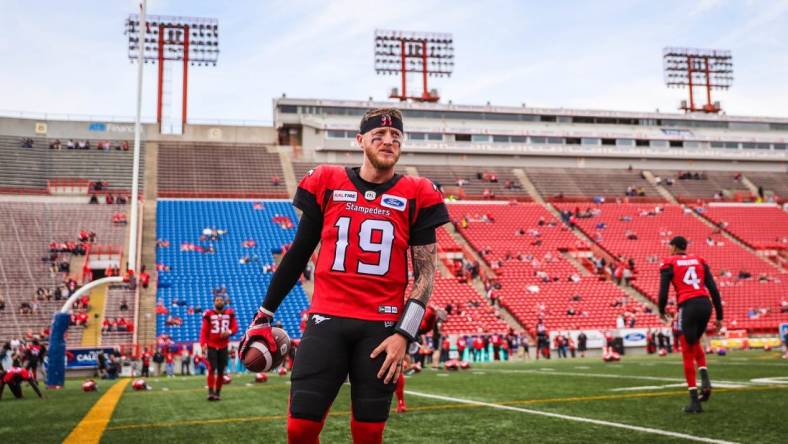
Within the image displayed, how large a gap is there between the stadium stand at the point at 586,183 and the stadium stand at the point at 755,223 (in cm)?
430

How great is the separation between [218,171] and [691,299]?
130 ft

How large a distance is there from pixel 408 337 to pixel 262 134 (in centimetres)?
4738

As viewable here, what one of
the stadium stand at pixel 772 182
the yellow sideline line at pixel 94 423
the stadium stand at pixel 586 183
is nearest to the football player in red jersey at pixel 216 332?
the yellow sideline line at pixel 94 423

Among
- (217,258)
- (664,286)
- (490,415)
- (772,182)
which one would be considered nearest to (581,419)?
(490,415)

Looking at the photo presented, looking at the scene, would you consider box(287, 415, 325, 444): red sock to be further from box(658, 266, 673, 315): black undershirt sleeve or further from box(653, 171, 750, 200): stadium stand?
box(653, 171, 750, 200): stadium stand

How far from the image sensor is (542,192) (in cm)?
4872

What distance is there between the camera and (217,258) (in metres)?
36.1

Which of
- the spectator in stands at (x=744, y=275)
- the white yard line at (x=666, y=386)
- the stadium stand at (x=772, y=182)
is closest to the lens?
the white yard line at (x=666, y=386)

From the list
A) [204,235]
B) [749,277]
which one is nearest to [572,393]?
[204,235]

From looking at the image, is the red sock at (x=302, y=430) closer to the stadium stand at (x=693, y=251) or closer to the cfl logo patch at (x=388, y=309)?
the cfl logo patch at (x=388, y=309)

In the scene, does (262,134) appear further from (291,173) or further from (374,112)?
(374,112)

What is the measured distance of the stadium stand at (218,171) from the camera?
43406mm

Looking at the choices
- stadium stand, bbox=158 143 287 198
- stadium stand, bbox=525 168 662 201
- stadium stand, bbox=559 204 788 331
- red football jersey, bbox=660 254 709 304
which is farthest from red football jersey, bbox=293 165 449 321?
stadium stand, bbox=525 168 662 201

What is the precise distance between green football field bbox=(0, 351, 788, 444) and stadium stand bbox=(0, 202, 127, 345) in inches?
712
